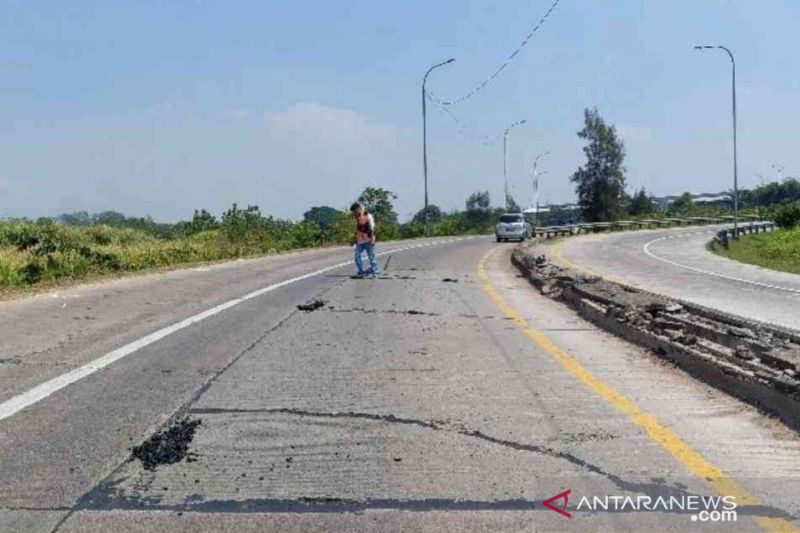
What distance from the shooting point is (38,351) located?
414 inches

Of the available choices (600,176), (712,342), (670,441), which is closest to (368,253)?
(712,342)

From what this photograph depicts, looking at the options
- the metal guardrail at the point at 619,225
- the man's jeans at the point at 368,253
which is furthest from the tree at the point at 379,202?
the man's jeans at the point at 368,253

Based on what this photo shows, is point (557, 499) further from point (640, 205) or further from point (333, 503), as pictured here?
point (640, 205)

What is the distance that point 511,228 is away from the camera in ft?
177

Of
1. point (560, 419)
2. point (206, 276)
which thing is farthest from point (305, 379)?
point (206, 276)

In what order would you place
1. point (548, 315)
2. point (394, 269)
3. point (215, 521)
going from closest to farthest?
1. point (215, 521)
2. point (548, 315)
3. point (394, 269)

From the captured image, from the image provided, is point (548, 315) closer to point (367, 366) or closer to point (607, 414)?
point (367, 366)

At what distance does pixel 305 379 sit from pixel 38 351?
366 cm

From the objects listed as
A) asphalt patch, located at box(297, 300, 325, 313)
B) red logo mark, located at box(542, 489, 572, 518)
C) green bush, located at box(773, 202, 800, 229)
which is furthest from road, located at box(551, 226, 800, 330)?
green bush, located at box(773, 202, 800, 229)

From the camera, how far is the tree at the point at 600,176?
4370 inches

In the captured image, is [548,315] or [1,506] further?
[548,315]

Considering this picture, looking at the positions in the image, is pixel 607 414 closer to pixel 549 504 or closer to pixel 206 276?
pixel 549 504

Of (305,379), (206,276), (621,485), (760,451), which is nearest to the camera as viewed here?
(621,485)

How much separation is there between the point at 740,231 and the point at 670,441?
60.8 meters
